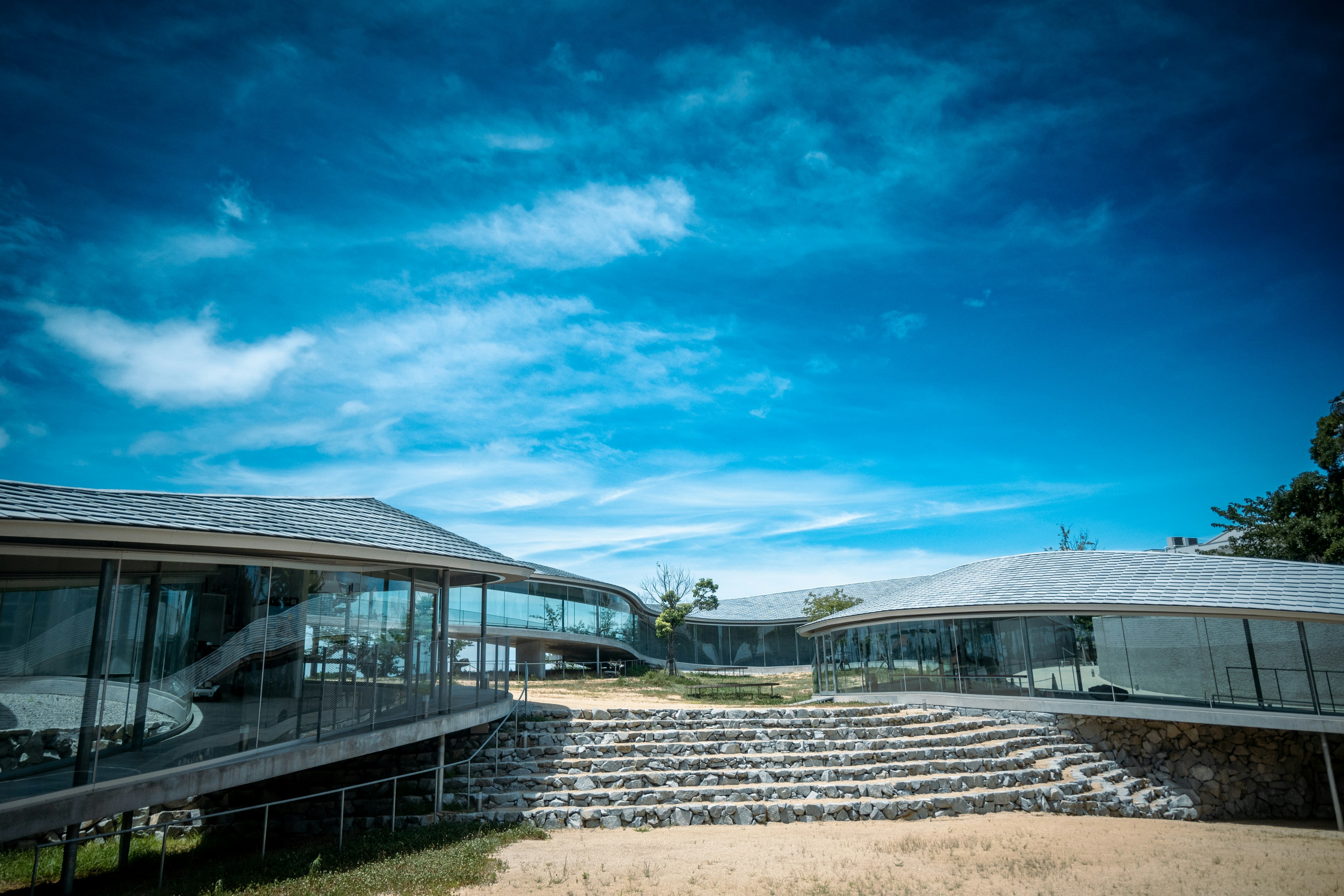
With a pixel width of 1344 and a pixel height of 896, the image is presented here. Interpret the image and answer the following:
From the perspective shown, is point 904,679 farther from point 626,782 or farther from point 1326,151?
point 1326,151

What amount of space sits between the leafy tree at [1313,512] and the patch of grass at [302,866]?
30.9 m

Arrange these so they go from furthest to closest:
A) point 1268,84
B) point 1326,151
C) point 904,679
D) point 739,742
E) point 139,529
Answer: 1. point 904,679
2. point 1326,151
3. point 1268,84
4. point 739,742
5. point 139,529

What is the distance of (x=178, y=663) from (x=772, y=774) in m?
10.7

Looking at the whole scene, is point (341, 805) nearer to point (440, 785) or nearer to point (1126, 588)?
point (440, 785)

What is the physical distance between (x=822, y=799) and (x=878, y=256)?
52.6ft

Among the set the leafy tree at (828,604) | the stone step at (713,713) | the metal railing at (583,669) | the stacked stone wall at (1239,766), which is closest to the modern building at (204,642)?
the stone step at (713,713)

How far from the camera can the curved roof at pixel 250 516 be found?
916cm

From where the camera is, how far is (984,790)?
1546 cm

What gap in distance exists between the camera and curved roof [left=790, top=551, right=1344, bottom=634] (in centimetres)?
1827

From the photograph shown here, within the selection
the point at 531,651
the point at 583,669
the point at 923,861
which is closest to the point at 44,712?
the point at 923,861

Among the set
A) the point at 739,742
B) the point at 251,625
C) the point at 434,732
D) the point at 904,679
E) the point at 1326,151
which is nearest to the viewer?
the point at 251,625

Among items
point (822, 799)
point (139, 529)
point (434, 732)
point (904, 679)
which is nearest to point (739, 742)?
point (822, 799)

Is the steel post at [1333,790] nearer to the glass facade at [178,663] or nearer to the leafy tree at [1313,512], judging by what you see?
the leafy tree at [1313,512]

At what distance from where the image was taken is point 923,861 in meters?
11.3
